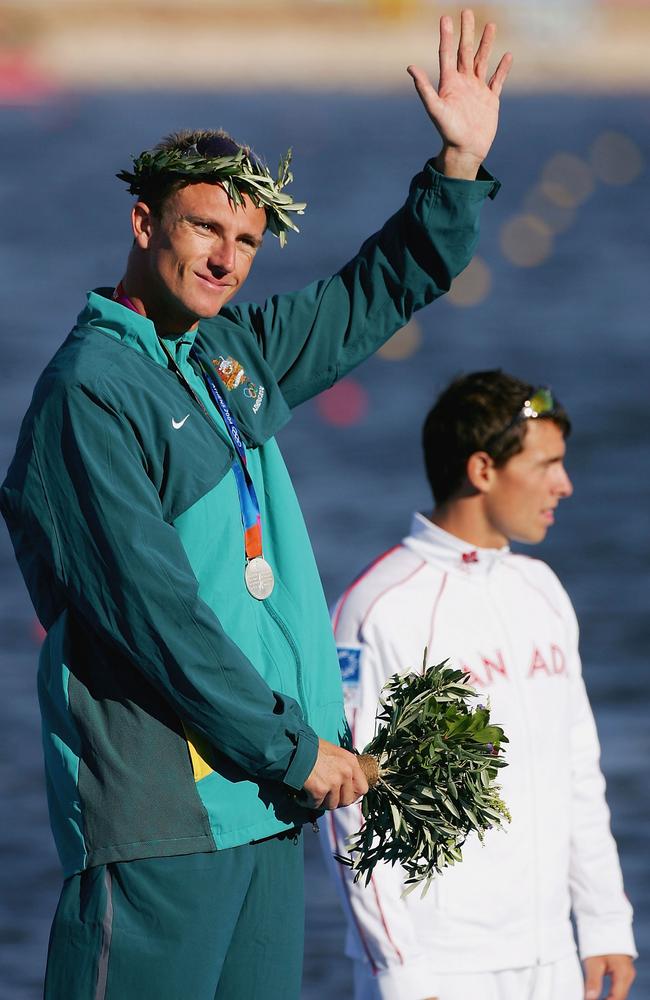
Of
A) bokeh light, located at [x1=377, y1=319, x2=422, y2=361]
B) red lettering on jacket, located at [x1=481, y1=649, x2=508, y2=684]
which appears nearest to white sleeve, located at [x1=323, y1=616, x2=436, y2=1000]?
red lettering on jacket, located at [x1=481, y1=649, x2=508, y2=684]

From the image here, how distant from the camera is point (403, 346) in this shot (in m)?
20.9

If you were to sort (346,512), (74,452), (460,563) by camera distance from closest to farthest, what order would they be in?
(74,452) < (460,563) < (346,512)

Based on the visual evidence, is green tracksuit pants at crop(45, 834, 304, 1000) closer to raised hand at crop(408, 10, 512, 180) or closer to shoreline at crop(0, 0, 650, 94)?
raised hand at crop(408, 10, 512, 180)

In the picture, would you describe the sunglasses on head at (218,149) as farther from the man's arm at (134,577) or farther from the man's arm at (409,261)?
the man's arm at (134,577)

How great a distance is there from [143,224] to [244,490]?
492 mm

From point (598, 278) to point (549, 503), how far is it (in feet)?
70.6

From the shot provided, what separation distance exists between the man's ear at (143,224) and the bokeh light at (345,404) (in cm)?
1365

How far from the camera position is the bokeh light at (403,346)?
20.4 meters

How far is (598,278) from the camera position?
25.7 metres

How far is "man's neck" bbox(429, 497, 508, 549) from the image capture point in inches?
179

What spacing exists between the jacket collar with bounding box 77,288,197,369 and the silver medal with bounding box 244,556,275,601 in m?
0.37

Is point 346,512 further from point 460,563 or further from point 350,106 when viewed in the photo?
point 350,106

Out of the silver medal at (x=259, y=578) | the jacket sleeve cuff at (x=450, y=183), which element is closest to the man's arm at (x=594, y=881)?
the jacket sleeve cuff at (x=450, y=183)

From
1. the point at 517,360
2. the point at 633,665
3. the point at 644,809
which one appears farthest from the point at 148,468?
the point at 517,360
